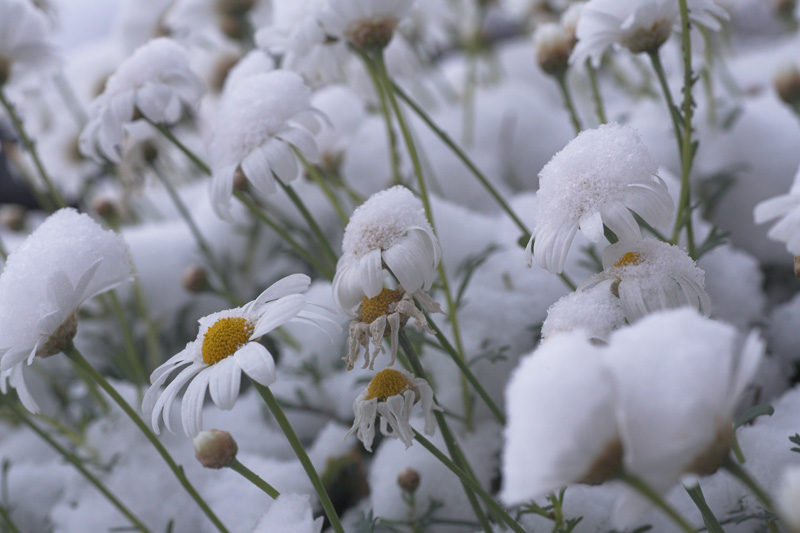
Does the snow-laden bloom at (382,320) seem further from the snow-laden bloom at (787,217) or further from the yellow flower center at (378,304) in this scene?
the snow-laden bloom at (787,217)

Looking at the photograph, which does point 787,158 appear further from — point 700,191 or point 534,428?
point 534,428

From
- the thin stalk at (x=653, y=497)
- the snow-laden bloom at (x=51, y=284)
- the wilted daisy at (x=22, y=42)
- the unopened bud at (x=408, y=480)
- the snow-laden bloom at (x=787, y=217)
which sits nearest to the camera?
the thin stalk at (x=653, y=497)

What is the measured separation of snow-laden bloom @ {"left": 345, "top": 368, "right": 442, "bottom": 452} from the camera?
42 centimetres

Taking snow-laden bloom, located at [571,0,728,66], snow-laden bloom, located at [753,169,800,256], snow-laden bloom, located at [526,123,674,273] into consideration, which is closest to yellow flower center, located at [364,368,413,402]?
snow-laden bloom, located at [526,123,674,273]

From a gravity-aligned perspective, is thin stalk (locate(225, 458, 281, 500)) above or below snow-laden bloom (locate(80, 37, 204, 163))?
below

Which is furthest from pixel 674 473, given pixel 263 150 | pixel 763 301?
pixel 763 301

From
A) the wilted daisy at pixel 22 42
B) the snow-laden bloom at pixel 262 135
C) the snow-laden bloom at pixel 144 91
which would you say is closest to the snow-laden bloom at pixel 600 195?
the snow-laden bloom at pixel 262 135

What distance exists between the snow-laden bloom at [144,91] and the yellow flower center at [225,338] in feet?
1.00

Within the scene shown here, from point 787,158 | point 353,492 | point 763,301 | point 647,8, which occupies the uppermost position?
point 647,8

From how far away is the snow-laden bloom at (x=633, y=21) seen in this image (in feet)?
1.84

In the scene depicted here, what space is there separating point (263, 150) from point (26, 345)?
225 mm

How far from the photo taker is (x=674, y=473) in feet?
0.80

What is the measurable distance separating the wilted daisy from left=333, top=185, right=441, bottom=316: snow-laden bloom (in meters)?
0.56

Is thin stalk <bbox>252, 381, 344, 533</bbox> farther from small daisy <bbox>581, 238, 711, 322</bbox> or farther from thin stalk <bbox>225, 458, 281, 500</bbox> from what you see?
small daisy <bbox>581, 238, 711, 322</bbox>
